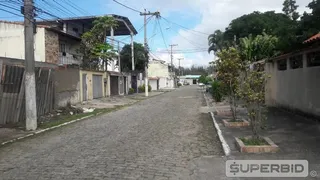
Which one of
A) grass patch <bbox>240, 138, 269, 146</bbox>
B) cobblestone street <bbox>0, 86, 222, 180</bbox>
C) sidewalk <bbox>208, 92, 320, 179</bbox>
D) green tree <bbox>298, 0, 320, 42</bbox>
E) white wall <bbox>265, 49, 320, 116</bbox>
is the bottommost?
cobblestone street <bbox>0, 86, 222, 180</bbox>

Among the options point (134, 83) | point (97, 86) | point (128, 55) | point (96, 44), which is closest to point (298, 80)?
point (97, 86)

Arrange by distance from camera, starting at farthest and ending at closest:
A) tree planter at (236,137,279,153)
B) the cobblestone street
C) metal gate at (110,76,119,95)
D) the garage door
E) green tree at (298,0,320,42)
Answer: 1. metal gate at (110,76,119,95)
2. the garage door
3. green tree at (298,0,320,42)
4. tree planter at (236,137,279,153)
5. the cobblestone street

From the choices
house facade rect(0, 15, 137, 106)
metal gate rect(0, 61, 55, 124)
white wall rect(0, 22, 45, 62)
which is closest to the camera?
metal gate rect(0, 61, 55, 124)

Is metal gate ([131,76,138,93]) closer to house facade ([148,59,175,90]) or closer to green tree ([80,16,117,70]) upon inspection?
green tree ([80,16,117,70])

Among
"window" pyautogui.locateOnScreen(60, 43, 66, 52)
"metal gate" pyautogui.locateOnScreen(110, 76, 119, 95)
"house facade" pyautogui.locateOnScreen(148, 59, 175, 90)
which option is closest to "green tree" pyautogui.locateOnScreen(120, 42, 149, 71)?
"metal gate" pyautogui.locateOnScreen(110, 76, 119, 95)

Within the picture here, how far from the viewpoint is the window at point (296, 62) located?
15.0 m

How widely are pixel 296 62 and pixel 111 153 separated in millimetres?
10566

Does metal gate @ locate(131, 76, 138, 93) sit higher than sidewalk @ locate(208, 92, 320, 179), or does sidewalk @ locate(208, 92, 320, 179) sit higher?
metal gate @ locate(131, 76, 138, 93)

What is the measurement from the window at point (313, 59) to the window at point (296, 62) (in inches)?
36.0

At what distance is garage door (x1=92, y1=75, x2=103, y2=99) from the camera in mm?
31016

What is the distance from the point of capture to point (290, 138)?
9.64m

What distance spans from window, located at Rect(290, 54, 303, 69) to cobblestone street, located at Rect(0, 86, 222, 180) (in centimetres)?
505

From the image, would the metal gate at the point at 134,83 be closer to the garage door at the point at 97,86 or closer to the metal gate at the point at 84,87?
the garage door at the point at 97,86

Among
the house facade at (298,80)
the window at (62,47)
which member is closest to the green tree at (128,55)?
the window at (62,47)
